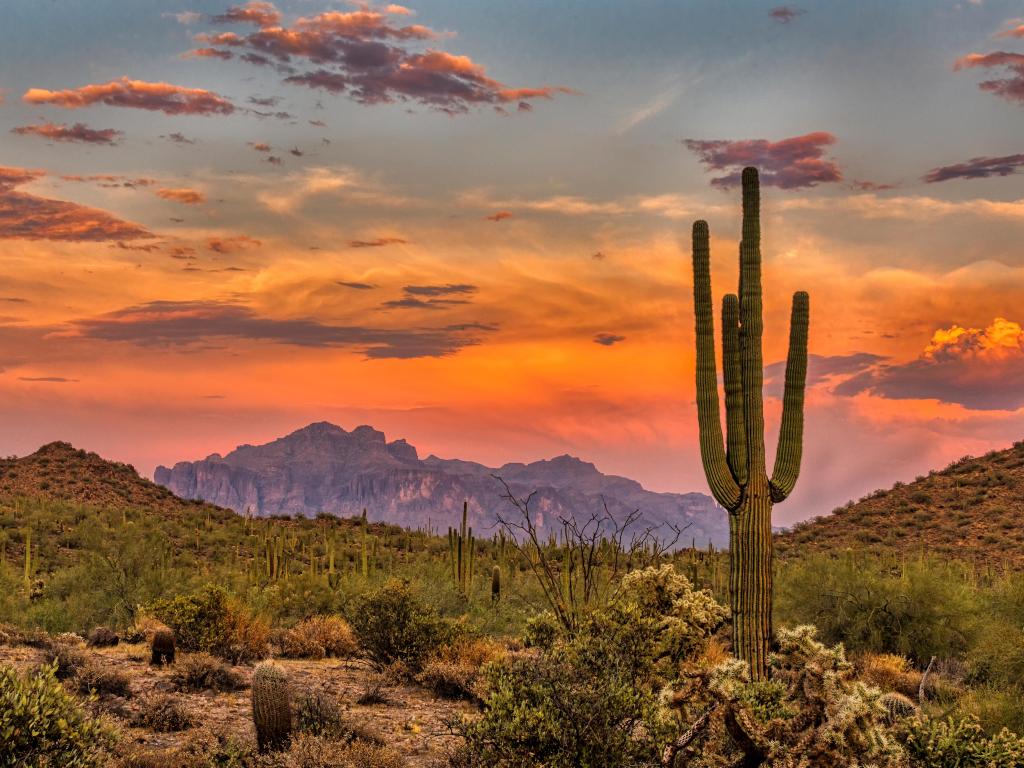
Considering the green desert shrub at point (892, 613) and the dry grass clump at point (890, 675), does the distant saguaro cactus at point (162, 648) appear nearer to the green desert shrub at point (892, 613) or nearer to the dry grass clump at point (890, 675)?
the dry grass clump at point (890, 675)

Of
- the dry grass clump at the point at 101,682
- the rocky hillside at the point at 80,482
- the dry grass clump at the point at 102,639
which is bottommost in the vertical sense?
the dry grass clump at the point at 102,639

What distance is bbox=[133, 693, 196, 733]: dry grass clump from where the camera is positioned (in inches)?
452

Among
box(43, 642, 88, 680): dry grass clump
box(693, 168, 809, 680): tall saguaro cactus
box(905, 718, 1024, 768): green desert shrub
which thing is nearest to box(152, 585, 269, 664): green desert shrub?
box(43, 642, 88, 680): dry grass clump

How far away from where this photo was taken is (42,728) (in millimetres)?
7117

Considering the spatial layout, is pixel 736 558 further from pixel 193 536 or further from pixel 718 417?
pixel 193 536

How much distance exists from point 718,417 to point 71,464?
55.7 m

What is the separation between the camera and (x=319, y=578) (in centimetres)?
2350

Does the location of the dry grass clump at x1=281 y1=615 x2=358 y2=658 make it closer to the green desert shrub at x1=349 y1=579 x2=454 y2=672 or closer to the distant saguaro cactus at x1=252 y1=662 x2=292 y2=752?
the green desert shrub at x1=349 y1=579 x2=454 y2=672

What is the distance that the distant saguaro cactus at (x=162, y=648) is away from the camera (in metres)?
15.4

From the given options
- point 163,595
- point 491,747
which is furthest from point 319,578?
point 491,747

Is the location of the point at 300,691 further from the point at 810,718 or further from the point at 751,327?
the point at 751,327

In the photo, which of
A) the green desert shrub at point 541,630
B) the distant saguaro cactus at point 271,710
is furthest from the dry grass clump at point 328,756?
the green desert shrub at point 541,630

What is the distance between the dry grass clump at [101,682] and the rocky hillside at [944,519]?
33.1 metres

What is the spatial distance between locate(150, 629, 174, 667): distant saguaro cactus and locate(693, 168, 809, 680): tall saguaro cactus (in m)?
9.78
